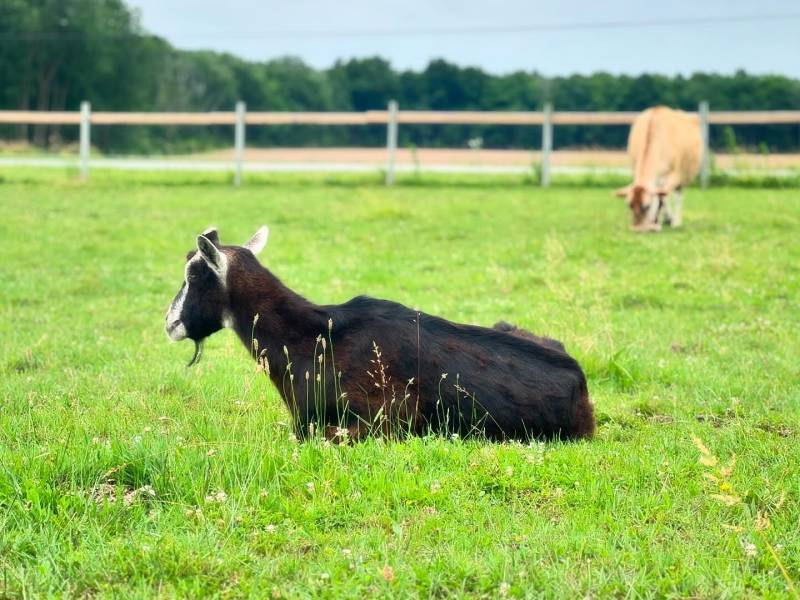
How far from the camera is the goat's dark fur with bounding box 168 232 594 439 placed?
581 cm

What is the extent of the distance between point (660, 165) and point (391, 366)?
14.9 m

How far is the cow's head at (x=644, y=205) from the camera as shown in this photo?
17781 millimetres

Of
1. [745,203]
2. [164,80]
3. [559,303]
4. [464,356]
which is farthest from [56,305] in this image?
[164,80]

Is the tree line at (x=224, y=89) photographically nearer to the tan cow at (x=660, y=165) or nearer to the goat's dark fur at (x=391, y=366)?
the tan cow at (x=660, y=165)

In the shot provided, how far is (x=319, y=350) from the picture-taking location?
5941mm

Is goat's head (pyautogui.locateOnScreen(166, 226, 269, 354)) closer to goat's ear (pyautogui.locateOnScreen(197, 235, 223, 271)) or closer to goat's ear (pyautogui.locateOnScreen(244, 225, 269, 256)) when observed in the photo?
goat's ear (pyautogui.locateOnScreen(197, 235, 223, 271))

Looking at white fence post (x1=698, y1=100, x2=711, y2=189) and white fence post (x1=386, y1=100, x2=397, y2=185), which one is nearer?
white fence post (x1=698, y1=100, x2=711, y2=189)

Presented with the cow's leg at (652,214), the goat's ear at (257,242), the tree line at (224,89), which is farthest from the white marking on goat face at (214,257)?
the tree line at (224,89)

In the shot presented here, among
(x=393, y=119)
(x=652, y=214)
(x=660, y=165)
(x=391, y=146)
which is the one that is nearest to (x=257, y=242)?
(x=652, y=214)

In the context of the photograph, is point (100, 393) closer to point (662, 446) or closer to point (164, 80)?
point (662, 446)

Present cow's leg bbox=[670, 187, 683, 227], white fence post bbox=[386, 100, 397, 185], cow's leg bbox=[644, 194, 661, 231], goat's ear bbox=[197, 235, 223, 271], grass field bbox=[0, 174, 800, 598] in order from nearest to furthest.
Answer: grass field bbox=[0, 174, 800, 598], goat's ear bbox=[197, 235, 223, 271], cow's leg bbox=[644, 194, 661, 231], cow's leg bbox=[670, 187, 683, 227], white fence post bbox=[386, 100, 397, 185]

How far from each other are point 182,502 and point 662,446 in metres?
2.68

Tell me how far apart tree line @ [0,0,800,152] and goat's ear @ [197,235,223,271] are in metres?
45.9

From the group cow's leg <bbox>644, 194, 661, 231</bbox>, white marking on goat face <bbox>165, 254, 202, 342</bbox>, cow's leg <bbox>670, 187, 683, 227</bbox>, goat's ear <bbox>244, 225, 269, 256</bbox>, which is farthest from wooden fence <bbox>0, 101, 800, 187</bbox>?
white marking on goat face <bbox>165, 254, 202, 342</bbox>
